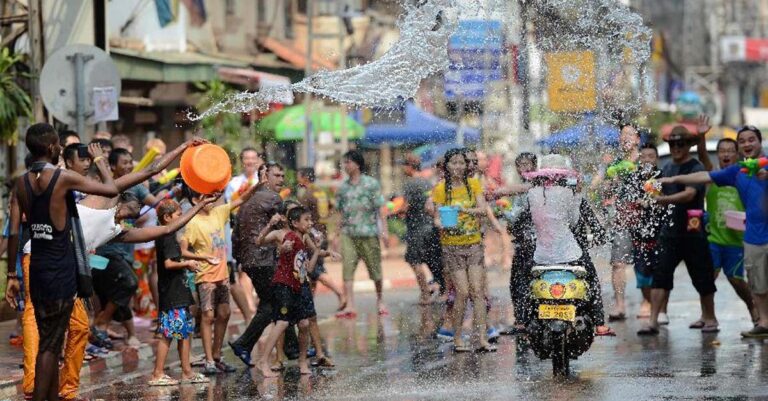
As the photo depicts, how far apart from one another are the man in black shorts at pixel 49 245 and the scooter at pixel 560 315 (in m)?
3.47

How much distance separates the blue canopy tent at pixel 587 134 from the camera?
14422 mm

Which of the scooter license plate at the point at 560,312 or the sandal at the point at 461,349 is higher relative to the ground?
the scooter license plate at the point at 560,312

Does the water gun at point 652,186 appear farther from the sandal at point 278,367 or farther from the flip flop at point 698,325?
the sandal at point 278,367

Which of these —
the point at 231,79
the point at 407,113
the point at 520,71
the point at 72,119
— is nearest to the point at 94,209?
the point at 72,119

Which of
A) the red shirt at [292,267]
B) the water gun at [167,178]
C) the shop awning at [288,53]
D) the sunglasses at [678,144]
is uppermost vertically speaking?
the shop awning at [288,53]

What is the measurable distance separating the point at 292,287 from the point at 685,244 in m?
4.44

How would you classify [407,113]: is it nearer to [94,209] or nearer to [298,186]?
[298,186]

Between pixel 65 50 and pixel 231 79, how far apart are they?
11.7 metres

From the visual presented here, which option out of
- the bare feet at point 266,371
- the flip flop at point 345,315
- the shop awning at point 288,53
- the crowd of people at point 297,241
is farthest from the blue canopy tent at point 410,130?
the bare feet at point 266,371

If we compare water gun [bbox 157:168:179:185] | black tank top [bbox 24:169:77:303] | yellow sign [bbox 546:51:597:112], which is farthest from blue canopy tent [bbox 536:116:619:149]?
black tank top [bbox 24:169:77:303]

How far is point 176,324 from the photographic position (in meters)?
12.1

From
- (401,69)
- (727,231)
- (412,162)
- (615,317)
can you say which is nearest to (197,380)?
(401,69)

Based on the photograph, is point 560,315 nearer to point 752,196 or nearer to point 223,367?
point 223,367

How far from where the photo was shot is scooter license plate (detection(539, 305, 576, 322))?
11531 mm
